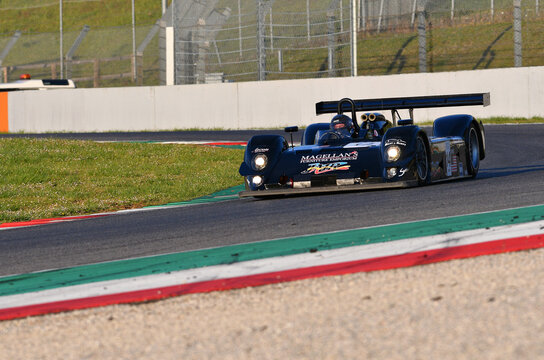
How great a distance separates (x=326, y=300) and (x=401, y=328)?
2.24 ft

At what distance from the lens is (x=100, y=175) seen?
1439 centimetres

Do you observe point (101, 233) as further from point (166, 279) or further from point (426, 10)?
point (426, 10)

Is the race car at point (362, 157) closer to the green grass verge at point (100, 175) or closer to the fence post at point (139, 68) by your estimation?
the green grass verge at point (100, 175)

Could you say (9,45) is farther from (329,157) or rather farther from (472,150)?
(329,157)

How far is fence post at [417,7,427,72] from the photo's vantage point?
72.3 feet

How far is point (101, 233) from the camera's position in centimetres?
757

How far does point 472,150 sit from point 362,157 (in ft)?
7.62

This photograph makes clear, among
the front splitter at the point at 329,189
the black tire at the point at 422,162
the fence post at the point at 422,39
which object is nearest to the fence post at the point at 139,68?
the fence post at the point at 422,39

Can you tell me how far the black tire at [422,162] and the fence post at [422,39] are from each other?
1295cm

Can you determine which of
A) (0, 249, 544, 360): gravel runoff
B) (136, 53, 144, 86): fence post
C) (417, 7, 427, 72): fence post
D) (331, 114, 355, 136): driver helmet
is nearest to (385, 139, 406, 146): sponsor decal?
(331, 114, 355, 136): driver helmet

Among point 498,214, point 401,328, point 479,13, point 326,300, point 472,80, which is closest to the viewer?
point 401,328

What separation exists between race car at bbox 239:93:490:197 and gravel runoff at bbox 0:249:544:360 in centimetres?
427

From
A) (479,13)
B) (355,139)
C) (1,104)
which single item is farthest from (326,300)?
(1,104)

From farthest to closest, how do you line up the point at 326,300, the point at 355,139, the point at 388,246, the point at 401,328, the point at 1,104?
the point at 1,104, the point at 355,139, the point at 388,246, the point at 326,300, the point at 401,328
